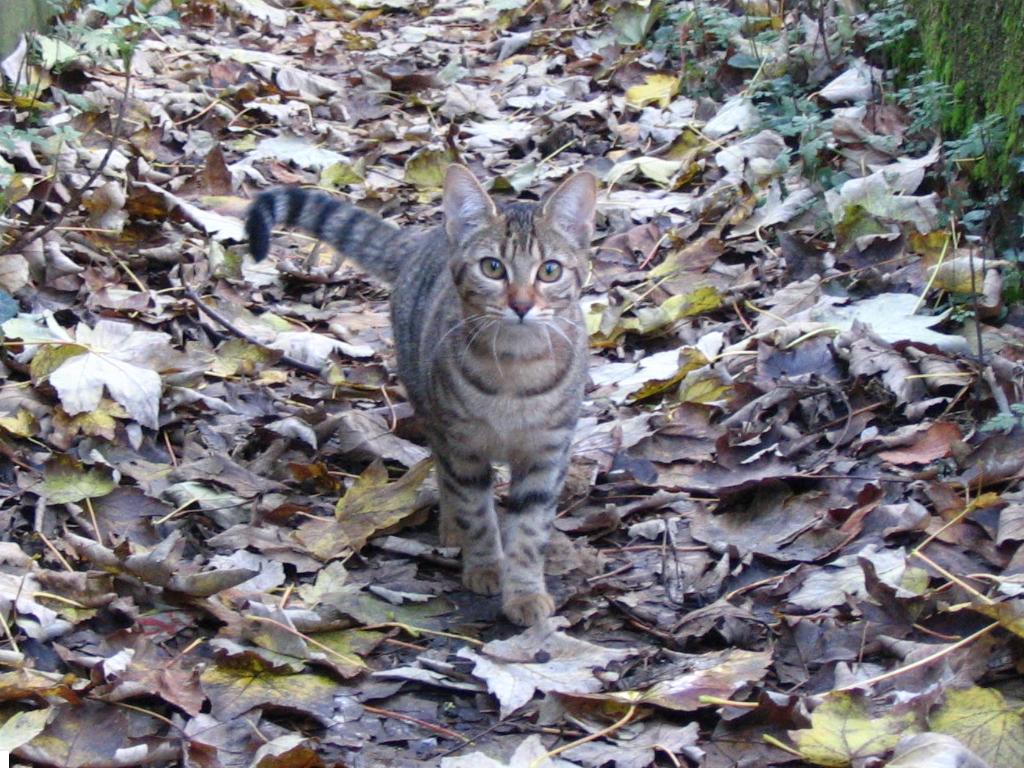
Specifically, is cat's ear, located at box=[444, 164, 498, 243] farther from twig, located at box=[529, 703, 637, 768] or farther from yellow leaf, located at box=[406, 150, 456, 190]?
yellow leaf, located at box=[406, 150, 456, 190]

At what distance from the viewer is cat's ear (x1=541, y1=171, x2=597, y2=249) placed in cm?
407

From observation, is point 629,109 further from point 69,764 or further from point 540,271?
point 69,764

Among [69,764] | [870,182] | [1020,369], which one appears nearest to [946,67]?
[870,182]

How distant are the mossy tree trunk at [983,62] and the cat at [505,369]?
1.46 m

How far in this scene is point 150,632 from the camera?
3307mm

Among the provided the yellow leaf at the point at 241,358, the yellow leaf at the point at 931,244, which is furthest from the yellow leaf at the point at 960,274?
the yellow leaf at the point at 241,358

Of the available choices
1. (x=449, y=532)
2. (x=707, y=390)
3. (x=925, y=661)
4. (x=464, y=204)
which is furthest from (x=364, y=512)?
(x=925, y=661)

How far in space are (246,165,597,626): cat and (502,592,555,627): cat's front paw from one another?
3 cm

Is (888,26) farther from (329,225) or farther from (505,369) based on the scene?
(505,369)

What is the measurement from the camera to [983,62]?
15.5 ft

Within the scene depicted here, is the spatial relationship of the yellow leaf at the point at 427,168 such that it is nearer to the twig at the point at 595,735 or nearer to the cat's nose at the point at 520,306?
the cat's nose at the point at 520,306

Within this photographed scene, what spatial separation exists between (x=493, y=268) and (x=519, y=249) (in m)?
0.09

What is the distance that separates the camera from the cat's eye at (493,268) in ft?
13.0

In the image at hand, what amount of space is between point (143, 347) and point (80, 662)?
1526mm
